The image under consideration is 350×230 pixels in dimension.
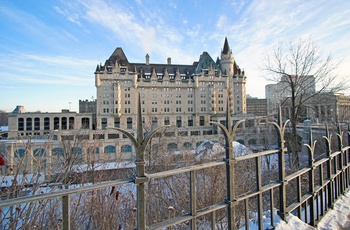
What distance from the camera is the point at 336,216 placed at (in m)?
4.17

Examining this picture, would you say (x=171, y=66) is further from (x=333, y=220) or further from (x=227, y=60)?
(x=333, y=220)

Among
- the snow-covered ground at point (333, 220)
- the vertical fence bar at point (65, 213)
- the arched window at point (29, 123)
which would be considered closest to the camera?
the vertical fence bar at point (65, 213)

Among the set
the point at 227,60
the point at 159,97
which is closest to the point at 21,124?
the point at 159,97

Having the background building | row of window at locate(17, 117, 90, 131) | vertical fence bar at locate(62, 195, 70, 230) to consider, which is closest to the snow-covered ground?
vertical fence bar at locate(62, 195, 70, 230)

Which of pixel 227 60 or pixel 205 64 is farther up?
pixel 227 60

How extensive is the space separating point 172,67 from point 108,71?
74.4 feet

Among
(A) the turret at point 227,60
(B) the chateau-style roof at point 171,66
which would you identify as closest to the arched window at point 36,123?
(B) the chateau-style roof at point 171,66

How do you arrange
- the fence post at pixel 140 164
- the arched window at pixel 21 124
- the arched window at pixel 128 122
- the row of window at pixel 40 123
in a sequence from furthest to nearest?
the arched window at pixel 128 122 → the row of window at pixel 40 123 → the arched window at pixel 21 124 → the fence post at pixel 140 164

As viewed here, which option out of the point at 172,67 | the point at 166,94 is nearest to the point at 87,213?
the point at 166,94

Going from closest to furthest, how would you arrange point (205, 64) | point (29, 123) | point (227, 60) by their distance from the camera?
point (29, 123) → point (227, 60) → point (205, 64)

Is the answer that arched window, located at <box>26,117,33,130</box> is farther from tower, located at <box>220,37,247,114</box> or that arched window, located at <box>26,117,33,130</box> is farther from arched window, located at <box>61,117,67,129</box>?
tower, located at <box>220,37,247,114</box>

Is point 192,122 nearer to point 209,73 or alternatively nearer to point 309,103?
point 209,73

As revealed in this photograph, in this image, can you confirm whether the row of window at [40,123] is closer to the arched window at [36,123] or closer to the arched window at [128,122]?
the arched window at [36,123]

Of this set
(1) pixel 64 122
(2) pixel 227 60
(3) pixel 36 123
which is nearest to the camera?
(3) pixel 36 123
